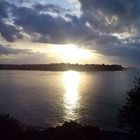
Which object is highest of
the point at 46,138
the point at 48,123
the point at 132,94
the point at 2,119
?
the point at 132,94

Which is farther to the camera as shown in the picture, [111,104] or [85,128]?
[111,104]

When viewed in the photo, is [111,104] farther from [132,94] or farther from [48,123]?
[132,94]

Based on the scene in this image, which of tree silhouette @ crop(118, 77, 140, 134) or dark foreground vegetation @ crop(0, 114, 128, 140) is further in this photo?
tree silhouette @ crop(118, 77, 140, 134)

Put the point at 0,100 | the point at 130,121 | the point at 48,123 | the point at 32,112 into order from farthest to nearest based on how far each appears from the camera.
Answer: the point at 0,100 < the point at 32,112 < the point at 48,123 < the point at 130,121

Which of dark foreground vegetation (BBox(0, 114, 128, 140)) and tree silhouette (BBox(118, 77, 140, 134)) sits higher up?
tree silhouette (BBox(118, 77, 140, 134))

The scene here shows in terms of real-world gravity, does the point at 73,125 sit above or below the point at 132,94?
below

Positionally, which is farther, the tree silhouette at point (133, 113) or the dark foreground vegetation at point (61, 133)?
the tree silhouette at point (133, 113)

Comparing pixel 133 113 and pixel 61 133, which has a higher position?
pixel 133 113

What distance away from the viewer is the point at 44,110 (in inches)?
3720

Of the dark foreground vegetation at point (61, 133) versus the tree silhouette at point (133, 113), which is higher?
the tree silhouette at point (133, 113)

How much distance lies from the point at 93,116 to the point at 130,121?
43527 mm

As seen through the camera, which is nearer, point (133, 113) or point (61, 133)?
point (61, 133)

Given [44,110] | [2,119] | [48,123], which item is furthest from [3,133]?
[44,110]

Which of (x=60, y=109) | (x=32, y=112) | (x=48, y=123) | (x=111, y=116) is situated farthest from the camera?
(x=60, y=109)
